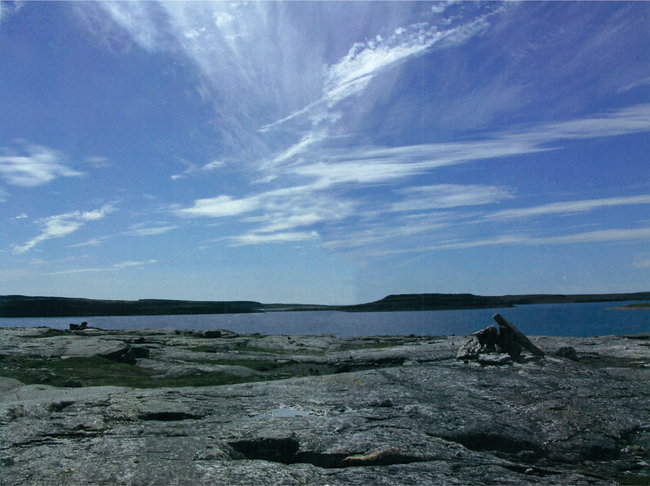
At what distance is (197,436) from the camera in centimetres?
1103

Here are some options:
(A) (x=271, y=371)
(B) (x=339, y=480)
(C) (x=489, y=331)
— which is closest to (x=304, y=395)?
(B) (x=339, y=480)

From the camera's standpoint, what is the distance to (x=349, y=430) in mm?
11578

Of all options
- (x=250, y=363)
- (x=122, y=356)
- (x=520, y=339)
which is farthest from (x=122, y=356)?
(x=520, y=339)

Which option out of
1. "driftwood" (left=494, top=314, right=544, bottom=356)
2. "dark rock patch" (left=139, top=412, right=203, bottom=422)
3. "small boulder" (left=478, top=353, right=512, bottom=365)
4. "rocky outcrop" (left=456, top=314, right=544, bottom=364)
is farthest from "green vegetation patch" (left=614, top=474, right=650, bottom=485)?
"driftwood" (left=494, top=314, right=544, bottom=356)

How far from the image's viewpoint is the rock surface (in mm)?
9102

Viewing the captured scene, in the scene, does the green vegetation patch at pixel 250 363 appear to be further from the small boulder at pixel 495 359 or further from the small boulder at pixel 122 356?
the small boulder at pixel 495 359

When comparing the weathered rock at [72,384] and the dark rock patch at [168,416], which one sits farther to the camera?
the weathered rock at [72,384]

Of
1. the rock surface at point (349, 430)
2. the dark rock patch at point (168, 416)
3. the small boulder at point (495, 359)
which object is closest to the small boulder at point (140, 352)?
the rock surface at point (349, 430)

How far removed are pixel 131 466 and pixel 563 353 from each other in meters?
22.0

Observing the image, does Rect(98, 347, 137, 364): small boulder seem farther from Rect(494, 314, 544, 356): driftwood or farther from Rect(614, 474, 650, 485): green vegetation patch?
Rect(614, 474, 650, 485): green vegetation patch

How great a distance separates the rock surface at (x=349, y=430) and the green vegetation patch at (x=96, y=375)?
577 millimetres

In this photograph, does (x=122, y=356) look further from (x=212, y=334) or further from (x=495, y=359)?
(x=212, y=334)

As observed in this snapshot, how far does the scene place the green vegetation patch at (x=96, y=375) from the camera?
19.8 metres

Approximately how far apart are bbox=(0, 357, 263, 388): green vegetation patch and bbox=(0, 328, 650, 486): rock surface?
58 cm
